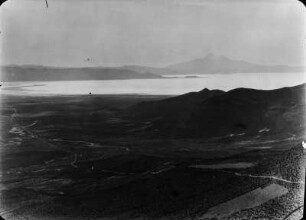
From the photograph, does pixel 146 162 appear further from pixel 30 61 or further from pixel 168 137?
pixel 30 61

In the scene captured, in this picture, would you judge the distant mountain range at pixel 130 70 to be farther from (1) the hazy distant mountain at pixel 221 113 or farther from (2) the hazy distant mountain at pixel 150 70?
(1) the hazy distant mountain at pixel 221 113

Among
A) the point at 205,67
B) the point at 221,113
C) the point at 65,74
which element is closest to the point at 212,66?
the point at 205,67

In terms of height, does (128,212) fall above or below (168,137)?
below

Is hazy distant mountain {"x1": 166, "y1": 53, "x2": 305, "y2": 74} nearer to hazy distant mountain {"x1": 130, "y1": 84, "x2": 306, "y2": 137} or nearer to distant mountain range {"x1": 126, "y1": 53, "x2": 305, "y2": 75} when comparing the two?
distant mountain range {"x1": 126, "y1": 53, "x2": 305, "y2": 75}

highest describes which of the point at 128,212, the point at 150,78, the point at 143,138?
the point at 150,78

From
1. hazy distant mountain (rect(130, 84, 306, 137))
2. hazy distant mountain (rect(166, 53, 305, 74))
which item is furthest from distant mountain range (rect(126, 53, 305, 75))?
hazy distant mountain (rect(130, 84, 306, 137))

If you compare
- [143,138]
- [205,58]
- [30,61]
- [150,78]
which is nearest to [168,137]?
[143,138]
